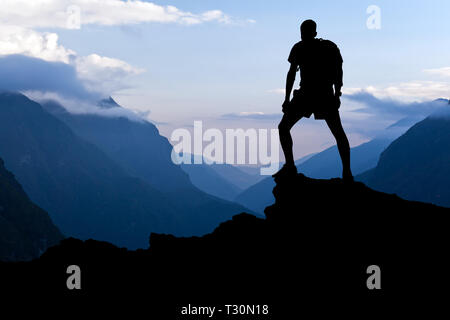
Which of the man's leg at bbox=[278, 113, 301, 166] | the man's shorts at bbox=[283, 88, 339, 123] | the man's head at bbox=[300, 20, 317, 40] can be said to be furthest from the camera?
the man's leg at bbox=[278, 113, 301, 166]

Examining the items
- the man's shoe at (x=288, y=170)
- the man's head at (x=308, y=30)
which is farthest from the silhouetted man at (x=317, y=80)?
the man's shoe at (x=288, y=170)

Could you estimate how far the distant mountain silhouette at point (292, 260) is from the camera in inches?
444

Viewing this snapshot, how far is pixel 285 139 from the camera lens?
48.1ft

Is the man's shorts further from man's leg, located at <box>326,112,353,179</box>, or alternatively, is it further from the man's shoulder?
the man's shoulder

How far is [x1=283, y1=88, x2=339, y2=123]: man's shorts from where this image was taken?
13766mm

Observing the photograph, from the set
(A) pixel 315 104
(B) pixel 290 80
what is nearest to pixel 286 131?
(A) pixel 315 104

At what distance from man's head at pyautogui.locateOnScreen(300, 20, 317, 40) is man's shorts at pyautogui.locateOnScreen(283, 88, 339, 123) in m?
1.61

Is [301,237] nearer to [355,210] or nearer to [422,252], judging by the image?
[355,210]

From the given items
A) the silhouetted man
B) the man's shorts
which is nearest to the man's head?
the silhouetted man

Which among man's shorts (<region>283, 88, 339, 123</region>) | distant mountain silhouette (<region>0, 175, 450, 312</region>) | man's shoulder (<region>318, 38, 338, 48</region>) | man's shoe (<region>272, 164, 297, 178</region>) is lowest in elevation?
distant mountain silhouette (<region>0, 175, 450, 312</region>)

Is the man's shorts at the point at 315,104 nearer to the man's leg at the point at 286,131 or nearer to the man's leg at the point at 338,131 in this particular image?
the man's leg at the point at 338,131

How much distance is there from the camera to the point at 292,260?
12586 mm

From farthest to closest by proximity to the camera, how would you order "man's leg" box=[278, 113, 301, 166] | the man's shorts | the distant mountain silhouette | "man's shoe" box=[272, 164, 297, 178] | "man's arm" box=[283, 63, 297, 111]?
"man's shoe" box=[272, 164, 297, 178]
"man's leg" box=[278, 113, 301, 166]
"man's arm" box=[283, 63, 297, 111]
the man's shorts
the distant mountain silhouette
